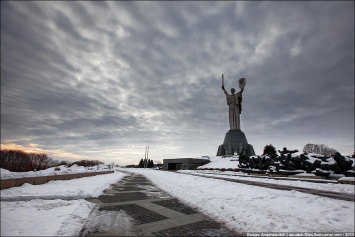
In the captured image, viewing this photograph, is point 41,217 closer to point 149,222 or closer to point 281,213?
point 149,222

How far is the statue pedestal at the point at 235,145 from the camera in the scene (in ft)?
197

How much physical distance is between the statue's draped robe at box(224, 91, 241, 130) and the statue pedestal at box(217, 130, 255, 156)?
2.08 meters

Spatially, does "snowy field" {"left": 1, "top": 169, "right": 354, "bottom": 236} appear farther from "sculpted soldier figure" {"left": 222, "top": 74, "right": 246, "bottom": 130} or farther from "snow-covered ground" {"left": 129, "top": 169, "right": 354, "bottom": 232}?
"sculpted soldier figure" {"left": 222, "top": 74, "right": 246, "bottom": 130}

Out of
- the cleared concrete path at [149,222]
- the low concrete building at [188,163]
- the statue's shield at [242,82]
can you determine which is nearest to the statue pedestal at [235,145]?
the low concrete building at [188,163]

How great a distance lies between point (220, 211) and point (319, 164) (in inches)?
523

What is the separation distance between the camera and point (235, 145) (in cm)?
6044

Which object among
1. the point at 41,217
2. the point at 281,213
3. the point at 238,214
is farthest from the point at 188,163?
the point at 41,217

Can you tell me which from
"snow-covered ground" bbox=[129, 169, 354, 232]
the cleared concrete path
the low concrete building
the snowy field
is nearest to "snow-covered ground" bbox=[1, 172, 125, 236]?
the snowy field

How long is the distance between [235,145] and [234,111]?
10.8 meters

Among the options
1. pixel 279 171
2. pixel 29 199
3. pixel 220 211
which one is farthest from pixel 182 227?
pixel 279 171

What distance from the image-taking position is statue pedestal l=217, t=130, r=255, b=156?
59906 mm

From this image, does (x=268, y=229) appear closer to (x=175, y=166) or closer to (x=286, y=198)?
(x=286, y=198)

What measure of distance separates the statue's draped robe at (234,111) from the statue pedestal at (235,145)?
2079 mm

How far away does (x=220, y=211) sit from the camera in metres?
6.39
